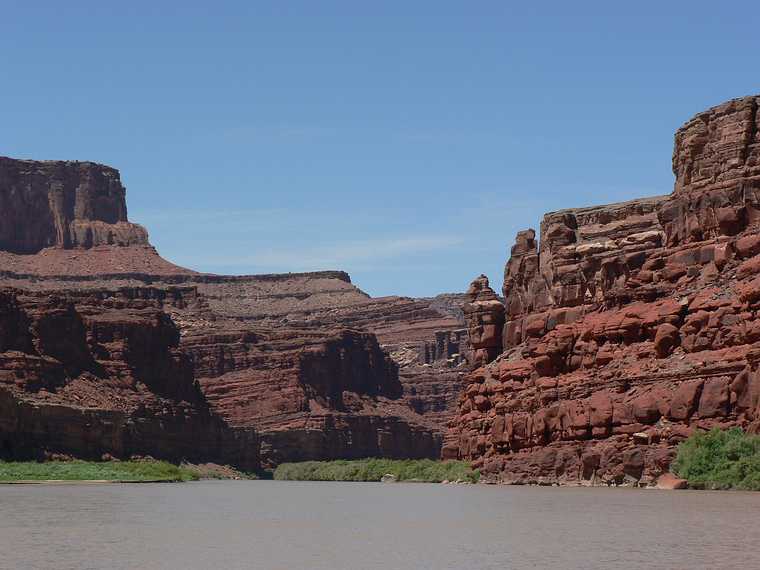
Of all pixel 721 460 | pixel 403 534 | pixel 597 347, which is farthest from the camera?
pixel 597 347

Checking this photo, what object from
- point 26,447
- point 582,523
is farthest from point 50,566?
point 26,447

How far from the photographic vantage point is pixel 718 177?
80812 mm

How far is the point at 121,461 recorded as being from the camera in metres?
135

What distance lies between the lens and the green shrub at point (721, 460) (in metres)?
58.7

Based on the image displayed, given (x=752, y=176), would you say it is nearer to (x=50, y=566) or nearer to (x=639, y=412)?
(x=639, y=412)

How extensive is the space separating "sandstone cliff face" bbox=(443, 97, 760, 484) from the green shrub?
5.67 ft

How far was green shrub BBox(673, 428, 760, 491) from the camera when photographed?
58.7m

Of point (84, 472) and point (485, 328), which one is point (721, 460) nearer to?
point (485, 328)

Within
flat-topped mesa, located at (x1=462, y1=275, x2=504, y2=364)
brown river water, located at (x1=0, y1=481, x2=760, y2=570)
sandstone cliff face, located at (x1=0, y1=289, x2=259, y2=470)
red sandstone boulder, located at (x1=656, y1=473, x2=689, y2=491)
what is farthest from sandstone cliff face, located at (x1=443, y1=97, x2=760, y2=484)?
sandstone cliff face, located at (x1=0, y1=289, x2=259, y2=470)

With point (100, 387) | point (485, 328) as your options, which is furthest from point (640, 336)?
point (100, 387)

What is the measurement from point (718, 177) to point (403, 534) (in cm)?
4625

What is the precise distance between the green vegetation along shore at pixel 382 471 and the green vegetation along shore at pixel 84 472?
17051 mm

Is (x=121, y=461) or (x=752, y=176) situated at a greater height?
(x=752, y=176)

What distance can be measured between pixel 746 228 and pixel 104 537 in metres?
46.2
